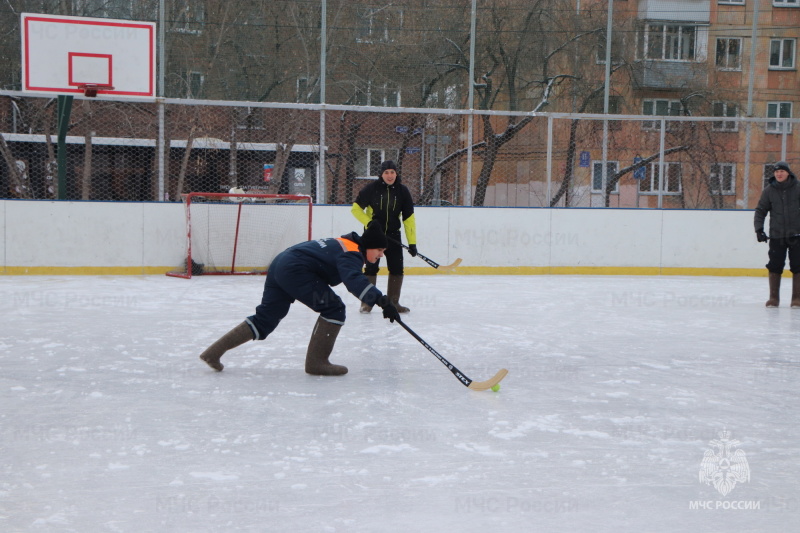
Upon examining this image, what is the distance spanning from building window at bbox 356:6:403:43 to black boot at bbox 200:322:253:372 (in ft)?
27.0

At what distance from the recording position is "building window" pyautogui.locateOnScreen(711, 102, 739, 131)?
12117mm

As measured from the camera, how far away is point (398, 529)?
269cm

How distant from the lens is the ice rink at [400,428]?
285 cm

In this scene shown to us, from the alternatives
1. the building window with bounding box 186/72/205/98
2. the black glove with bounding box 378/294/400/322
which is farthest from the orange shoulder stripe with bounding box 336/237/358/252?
the building window with bounding box 186/72/205/98

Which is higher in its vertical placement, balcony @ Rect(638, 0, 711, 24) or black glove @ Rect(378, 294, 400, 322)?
balcony @ Rect(638, 0, 711, 24)

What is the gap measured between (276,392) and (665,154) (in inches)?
343

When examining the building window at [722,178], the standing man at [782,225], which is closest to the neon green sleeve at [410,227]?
the standing man at [782,225]

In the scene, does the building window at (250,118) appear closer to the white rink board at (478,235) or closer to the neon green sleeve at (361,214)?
the white rink board at (478,235)

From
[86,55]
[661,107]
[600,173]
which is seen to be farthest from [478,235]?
[86,55]

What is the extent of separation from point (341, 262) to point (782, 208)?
547 centimetres

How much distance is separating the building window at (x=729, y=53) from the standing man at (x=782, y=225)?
5.09m

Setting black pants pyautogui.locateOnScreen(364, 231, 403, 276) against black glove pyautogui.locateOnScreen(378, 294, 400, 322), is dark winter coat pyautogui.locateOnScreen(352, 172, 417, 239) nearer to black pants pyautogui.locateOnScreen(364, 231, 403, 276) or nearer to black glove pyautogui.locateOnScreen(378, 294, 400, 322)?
black pants pyautogui.locateOnScreen(364, 231, 403, 276)

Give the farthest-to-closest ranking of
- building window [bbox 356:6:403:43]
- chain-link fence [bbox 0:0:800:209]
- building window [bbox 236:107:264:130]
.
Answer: building window [bbox 356:6:403:43] < building window [bbox 236:107:264:130] < chain-link fence [bbox 0:0:800:209]

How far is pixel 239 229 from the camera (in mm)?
11227
